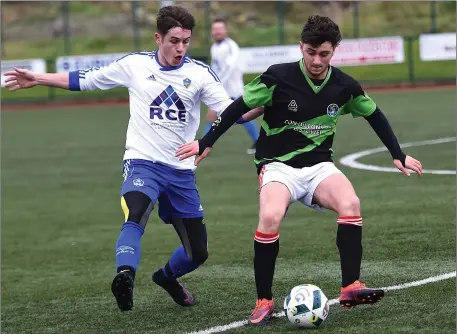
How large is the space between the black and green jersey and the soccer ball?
0.88 m

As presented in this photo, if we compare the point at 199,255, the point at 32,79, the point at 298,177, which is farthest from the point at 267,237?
the point at 32,79

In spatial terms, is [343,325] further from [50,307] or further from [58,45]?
[58,45]

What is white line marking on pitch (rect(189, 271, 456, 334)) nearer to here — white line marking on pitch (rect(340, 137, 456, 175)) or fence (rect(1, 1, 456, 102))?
white line marking on pitch (rect(340, 137, 456, 175))

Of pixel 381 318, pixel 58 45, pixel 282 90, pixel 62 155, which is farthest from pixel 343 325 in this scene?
pixel 58 45

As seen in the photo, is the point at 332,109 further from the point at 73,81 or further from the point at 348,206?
the point at 73,81

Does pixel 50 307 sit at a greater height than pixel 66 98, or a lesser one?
lesser

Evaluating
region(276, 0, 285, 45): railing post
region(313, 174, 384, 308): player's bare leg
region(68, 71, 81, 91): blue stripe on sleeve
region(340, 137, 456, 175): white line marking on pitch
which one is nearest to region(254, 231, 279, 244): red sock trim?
region(313, 174, 384, 308): player's bare leg

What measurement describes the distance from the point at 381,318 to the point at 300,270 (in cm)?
198

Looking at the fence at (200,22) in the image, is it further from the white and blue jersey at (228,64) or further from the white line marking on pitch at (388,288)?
the white line marking on pitch at (388,288)

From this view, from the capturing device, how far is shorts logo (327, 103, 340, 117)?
21.8 feet

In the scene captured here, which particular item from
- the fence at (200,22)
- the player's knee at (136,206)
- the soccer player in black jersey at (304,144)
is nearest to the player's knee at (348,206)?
the soccer player in black jersey at (304,144)

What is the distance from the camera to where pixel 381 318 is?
20.7 ft

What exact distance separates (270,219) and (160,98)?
1.30 meters

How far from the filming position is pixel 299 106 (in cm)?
661
